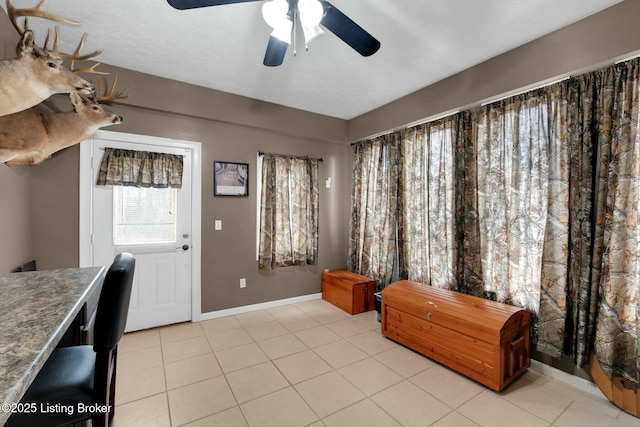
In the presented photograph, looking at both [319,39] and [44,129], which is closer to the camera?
[44,129]

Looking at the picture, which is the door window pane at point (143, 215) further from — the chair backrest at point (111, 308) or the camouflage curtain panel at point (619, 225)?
the camouflage curtain panel at point (619, 225)

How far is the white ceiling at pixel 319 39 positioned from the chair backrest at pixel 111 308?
1877 millimetres

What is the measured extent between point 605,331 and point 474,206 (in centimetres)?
130

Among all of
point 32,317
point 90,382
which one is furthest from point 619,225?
point 32,317

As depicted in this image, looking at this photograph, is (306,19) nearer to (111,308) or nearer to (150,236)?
(111,308)

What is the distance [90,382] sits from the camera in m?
1.08

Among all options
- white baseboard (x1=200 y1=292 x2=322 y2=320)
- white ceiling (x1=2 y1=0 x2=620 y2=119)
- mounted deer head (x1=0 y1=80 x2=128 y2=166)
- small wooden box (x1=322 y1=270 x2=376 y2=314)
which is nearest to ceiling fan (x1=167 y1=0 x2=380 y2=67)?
white ceiling (x1=2 y1=0 x2=620 y2=119)

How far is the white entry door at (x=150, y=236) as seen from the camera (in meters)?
2.88

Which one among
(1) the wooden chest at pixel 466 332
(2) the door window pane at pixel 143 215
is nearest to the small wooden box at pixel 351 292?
(1) the wooden chest at pixel 466 332

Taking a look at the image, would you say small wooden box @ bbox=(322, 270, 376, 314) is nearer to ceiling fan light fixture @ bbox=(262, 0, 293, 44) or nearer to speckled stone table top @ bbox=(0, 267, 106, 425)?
speckled stone table top @ bbox=(0, 267, 106, 425)

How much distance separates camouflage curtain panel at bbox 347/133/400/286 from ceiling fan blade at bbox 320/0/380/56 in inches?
79.0

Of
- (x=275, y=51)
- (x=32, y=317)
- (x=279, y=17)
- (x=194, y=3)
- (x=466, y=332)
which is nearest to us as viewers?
(x=32, y=317)

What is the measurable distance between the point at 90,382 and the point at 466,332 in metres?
2.38

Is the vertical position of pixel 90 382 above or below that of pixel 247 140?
below
